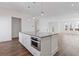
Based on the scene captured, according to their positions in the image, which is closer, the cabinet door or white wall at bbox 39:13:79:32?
the cabinet door

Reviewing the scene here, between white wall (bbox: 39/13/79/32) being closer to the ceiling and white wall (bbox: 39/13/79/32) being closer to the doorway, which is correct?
the doorway

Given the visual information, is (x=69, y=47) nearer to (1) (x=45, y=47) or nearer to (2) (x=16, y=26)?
(1) (x=45, y=47)

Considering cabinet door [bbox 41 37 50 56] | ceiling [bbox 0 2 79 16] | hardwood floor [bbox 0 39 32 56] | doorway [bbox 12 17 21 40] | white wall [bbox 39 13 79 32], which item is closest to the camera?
cabinet door [bbox 41 37 50 56]

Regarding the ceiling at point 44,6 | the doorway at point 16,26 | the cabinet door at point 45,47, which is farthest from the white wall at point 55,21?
the cabinet door at point 45,47

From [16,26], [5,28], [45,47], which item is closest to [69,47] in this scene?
[45,47]

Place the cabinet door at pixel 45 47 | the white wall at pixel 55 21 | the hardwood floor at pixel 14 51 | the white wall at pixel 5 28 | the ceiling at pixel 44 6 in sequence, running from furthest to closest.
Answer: the white wall at pixel 55 21 → the white wall at pixel 5 28 → the ceiling at pixel 44 6 → the hardwood floor at pixel 14 51 → the cabinet door at pixel 45 47

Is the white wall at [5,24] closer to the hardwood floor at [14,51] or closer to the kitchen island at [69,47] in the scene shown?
the hardwood floor at [14,51]

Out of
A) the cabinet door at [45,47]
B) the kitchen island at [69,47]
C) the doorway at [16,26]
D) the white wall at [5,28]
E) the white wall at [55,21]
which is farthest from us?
the white wall at [55,21]

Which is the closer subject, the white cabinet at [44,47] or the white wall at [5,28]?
the white cabinet at [44,47]

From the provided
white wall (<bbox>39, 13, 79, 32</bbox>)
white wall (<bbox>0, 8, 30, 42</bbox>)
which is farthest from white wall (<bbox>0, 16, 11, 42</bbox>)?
white wall (<bbox>39, 13, 79, 32</bbox>)

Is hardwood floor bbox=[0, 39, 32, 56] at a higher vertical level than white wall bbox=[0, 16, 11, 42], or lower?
lower

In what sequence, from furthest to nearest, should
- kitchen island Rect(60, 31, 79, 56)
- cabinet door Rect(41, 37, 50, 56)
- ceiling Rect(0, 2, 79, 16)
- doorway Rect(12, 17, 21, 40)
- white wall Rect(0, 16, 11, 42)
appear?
doorway Rect(12, 17, 21, 40), white wall Rect(0, 16, 11, 42), ceiling Rect(0, 2, 79, 16), kitchen island Rect(60, 31, 79, 56), cabinet door Rect(41, 37, 50, 56)

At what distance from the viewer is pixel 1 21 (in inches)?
218

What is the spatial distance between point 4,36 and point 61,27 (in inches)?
397
